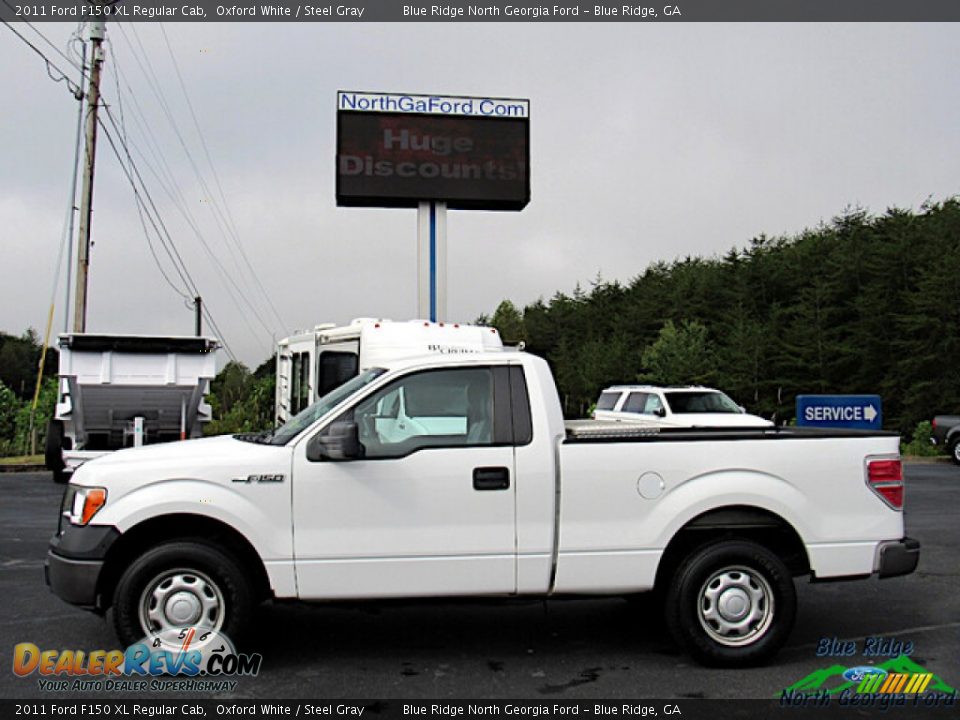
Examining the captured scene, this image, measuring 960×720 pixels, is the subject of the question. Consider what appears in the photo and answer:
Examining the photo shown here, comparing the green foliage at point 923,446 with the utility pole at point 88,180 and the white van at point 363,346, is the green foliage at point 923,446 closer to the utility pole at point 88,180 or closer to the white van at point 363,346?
the white van at point 363,346

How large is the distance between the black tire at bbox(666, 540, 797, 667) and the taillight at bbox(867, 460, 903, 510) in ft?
2.68

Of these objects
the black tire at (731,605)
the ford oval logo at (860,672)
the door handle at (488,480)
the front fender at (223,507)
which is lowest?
the ford oval logo at (860,672)

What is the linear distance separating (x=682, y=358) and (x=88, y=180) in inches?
1631

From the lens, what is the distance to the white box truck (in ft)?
47.0

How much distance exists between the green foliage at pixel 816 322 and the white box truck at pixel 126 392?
18.2 metres

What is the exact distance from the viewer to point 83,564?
5.40 metres

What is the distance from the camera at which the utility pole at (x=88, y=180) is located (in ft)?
72.4

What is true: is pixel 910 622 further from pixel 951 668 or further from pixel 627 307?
pixel 627 307

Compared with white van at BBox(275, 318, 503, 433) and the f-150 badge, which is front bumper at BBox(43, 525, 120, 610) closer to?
the f-150 badge

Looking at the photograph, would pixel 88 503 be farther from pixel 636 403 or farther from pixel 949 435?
pixel 949 435

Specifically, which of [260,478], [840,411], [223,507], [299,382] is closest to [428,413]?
[260,478]

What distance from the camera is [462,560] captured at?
557cm

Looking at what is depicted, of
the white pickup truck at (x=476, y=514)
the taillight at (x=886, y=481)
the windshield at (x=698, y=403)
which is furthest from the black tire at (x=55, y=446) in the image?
the taillight at (x=886, y=481)

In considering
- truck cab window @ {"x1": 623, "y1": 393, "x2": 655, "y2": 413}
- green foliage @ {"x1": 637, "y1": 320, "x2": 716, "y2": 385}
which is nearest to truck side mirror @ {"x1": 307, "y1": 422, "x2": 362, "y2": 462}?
truck cab window @ {"x1": 623, "y1": 393, "x2": 655, "y2": 413}
